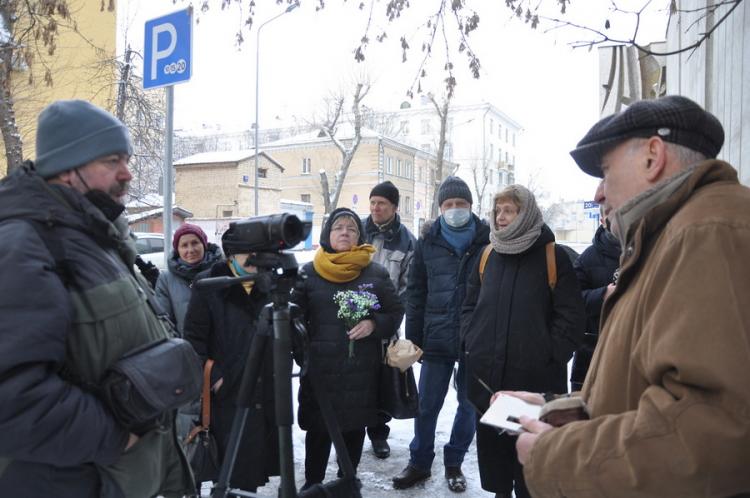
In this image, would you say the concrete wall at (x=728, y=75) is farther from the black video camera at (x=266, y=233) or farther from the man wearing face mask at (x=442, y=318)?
the black video camera at (x=266, y=233)

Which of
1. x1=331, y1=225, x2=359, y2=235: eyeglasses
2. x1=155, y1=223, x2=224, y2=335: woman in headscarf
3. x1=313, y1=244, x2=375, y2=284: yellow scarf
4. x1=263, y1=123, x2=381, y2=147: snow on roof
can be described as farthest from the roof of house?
x1=313, y1=244, x2=375, y2=284: yellow scarf

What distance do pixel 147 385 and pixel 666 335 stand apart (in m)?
1.29

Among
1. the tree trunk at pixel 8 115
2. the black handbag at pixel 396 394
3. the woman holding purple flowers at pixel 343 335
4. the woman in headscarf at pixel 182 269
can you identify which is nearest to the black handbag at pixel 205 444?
the woman holding purple flowers at pixel 343 335

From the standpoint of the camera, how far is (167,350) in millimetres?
1618

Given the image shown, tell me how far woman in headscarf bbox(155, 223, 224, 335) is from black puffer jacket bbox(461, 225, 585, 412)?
6.16 ft

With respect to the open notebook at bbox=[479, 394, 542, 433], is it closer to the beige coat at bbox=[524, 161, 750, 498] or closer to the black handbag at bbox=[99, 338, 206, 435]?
the beige coat at bbox=[524, 161, 750, 498]

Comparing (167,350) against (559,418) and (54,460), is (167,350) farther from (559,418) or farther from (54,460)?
(559,418)

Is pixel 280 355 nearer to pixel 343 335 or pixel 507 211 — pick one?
pixel 343 335

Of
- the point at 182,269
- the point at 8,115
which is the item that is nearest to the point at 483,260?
the point at 182,269

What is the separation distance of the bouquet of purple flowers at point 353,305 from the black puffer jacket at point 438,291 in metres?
0.68

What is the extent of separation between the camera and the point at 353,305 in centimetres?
318

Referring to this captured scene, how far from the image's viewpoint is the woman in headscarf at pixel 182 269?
3576 mm

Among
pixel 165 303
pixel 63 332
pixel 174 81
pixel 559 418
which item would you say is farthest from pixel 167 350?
pixel 174 81

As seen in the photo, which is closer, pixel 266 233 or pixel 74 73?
pixel 266 233
